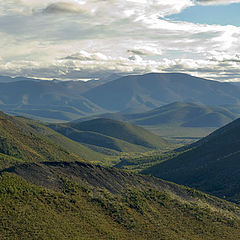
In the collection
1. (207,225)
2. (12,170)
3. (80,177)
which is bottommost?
(207,225)

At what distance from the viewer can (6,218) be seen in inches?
4038

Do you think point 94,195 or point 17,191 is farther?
point 94,195

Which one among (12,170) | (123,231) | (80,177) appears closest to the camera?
(123,231)

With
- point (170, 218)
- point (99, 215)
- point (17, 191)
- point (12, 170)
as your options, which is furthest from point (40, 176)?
point (170, 218)

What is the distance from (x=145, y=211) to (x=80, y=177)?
3050 centimetres

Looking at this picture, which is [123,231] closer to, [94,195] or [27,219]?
[94,195]

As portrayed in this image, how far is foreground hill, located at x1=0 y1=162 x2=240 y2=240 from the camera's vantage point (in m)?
107

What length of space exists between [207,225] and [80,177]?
176 ft

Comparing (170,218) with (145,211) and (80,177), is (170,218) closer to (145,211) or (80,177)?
(145,211)

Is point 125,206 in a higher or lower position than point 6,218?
lower

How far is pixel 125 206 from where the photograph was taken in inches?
5281

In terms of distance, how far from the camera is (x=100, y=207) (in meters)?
129

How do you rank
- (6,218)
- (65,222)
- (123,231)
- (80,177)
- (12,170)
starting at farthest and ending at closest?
1. (80,177)
2. (12,170)
3. (123,231)
4. (65,222)
5. (6,218)

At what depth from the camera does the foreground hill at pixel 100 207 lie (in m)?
107
